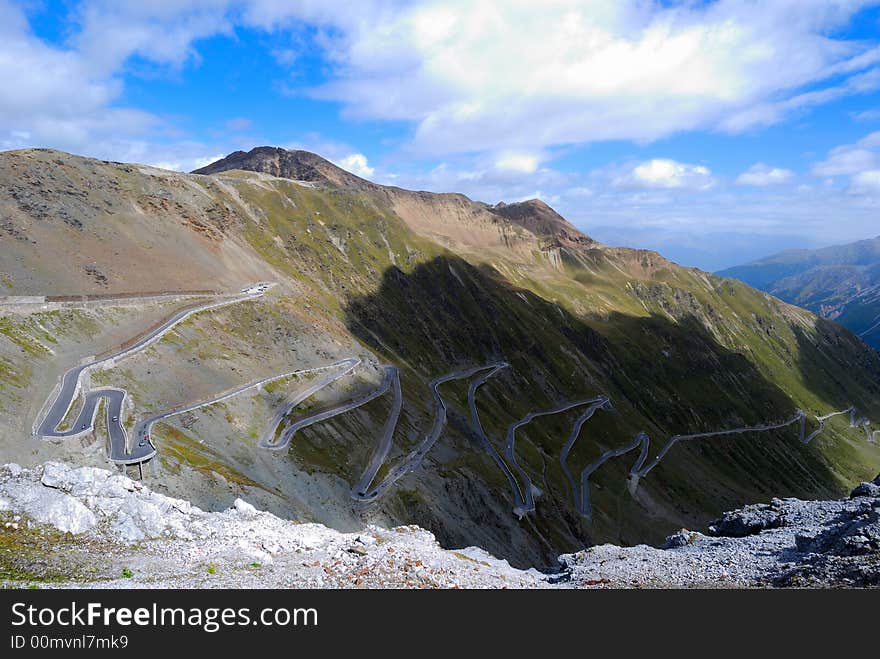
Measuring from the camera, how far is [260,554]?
1053 inches

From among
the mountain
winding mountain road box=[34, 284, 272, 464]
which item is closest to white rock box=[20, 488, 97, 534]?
the mountain

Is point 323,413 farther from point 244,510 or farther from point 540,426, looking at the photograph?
point 540,426

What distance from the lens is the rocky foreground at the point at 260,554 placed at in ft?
76.1

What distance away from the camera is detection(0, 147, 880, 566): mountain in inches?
2621

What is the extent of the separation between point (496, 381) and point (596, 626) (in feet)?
465

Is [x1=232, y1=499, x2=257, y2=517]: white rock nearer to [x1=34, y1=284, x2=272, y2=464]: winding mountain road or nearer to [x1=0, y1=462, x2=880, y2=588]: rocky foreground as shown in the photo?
[x1=0, y1=462, x2=880, y2=588]: rocky foreground

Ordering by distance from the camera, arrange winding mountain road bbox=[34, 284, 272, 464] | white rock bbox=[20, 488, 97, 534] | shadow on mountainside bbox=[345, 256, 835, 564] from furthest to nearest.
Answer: shadow on mountainside bbox=[345, 256, 835, 564]
winding mountain road bbox=[34, 284, 272, 464]
white rock bbox=[20, 488, 97, 534]

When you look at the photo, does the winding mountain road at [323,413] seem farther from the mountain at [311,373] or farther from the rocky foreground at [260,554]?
the rocky foreground at [260,554]

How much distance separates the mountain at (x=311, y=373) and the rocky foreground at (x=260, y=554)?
21.0 metres

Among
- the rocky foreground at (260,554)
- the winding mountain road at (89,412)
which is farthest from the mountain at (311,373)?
the rocky foreground at (260,554)

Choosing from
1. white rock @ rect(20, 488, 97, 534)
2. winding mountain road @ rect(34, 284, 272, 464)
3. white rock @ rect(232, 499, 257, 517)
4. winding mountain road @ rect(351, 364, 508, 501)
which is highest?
winding mountain road @ rect(34, 284, 272, 464)

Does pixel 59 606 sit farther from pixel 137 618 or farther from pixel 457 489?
pixel 457 489

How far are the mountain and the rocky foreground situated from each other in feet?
68.8

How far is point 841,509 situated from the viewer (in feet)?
133
